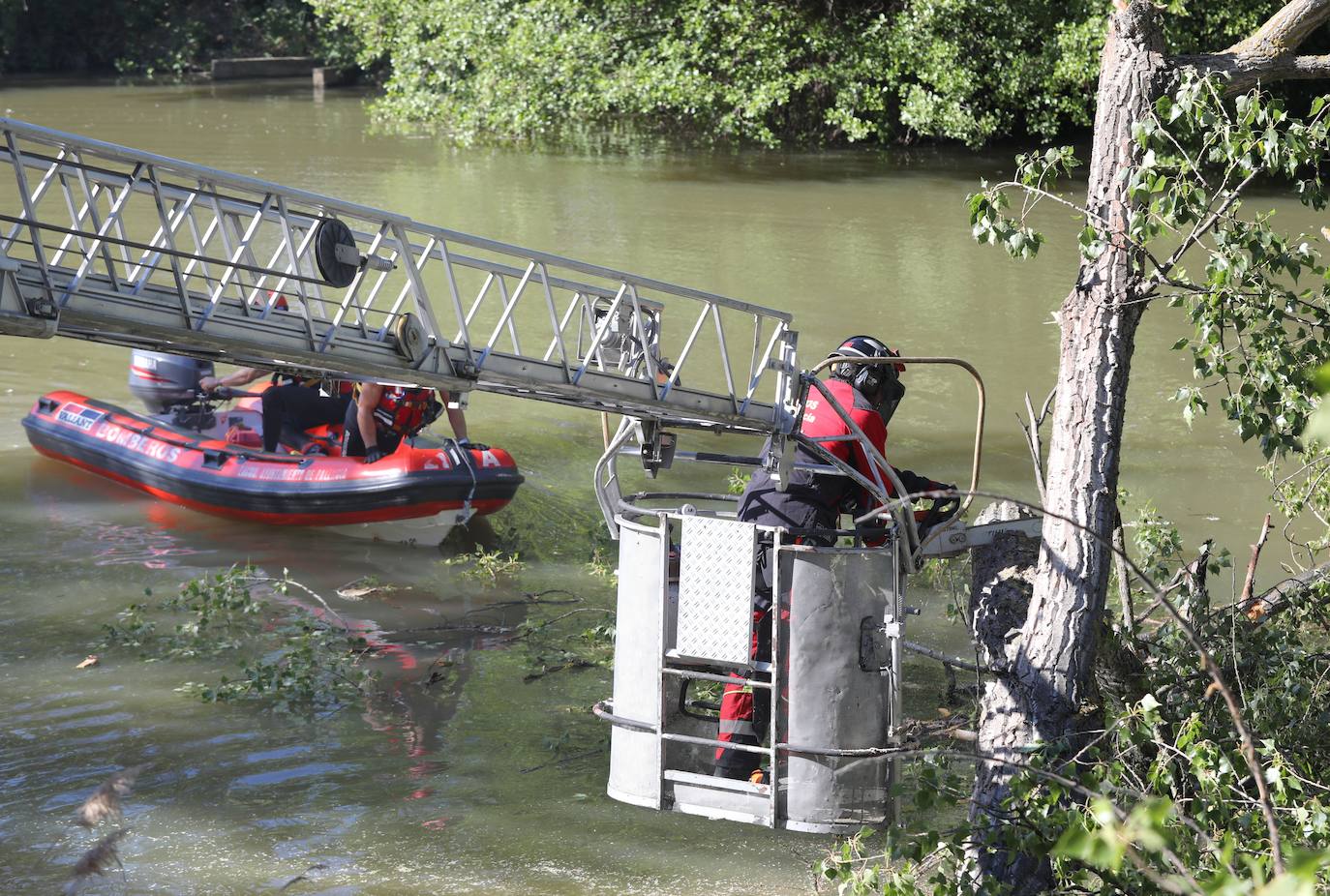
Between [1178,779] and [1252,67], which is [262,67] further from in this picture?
[1178,779]

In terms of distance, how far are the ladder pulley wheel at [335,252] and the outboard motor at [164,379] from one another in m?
7.03

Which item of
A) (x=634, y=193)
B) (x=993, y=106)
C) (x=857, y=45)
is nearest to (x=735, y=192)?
(x=634, y=193)

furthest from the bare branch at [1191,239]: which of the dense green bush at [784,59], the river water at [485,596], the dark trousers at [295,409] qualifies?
the dense green bush at [784,59]

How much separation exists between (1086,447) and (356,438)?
7.00m

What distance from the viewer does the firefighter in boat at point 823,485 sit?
623 cm

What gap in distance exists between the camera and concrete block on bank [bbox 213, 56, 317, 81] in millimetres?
44156

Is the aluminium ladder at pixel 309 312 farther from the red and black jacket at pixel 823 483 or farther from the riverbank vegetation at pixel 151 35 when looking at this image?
the riverbank vegetation at pixel 151 35

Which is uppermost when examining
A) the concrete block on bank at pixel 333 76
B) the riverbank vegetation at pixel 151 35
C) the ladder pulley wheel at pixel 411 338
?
the riverbank vegetation at pixel 151 35

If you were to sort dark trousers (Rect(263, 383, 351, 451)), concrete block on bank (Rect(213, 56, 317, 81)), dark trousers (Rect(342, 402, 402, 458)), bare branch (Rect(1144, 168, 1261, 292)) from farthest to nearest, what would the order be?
concrete block on bank (Rect(213, 56, 317, 81)) → dark trousers (Rect(263, 383, 351, 451)) → dark trousers (Rect(342, 402, 402, 458)) → bare branch (Rect(1144, 168, 1261, 292))

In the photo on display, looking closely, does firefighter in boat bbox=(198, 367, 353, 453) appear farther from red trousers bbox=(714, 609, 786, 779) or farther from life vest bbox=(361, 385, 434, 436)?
red trousers bbox=(714, 609, 786, 779)

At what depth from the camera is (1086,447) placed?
224 inches

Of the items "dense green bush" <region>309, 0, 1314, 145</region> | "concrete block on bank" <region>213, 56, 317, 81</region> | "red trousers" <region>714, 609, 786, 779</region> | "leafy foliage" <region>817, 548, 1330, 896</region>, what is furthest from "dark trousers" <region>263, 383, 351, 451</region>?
"concrete block on bank" <region>213, 56, 317, 81</region>

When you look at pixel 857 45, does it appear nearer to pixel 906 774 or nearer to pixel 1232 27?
pixel 1232 27

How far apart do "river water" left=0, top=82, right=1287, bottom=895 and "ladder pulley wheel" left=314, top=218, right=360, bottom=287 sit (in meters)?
2.65
